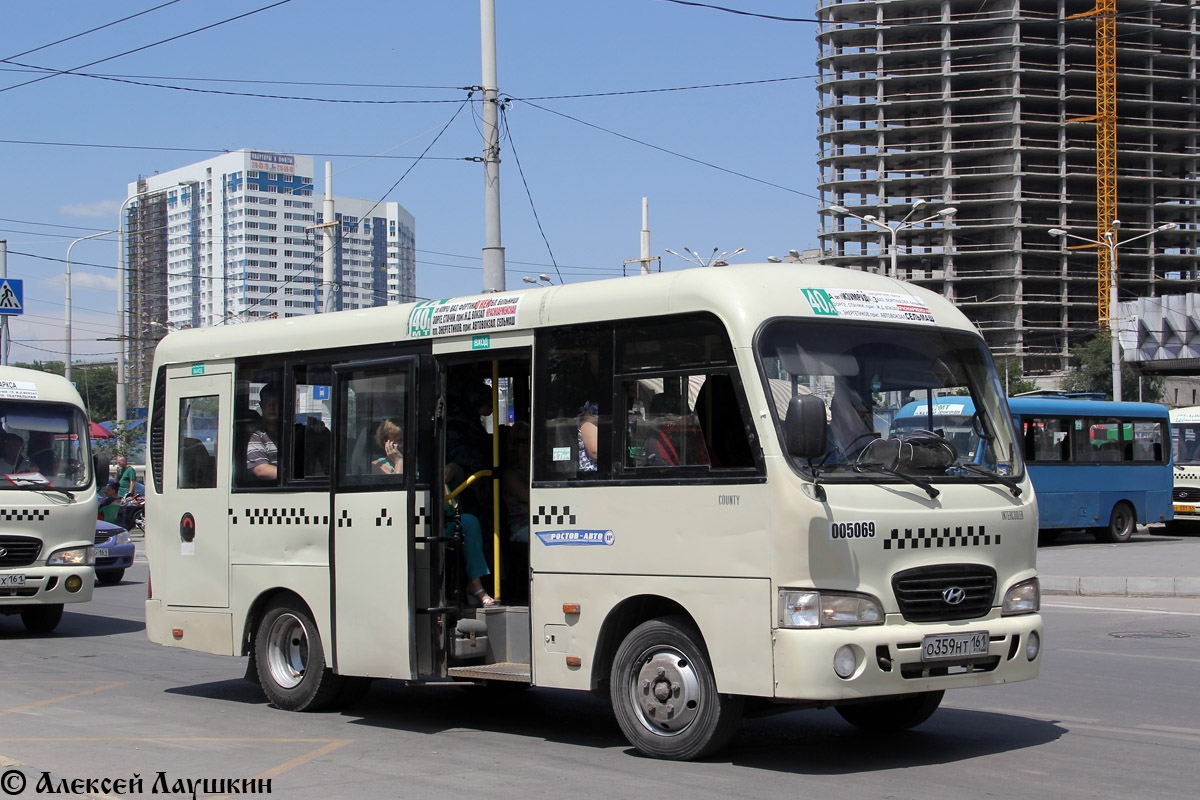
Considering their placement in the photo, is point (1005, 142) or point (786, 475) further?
point (1005, 142)

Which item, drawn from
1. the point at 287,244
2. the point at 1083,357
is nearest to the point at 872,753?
the point at 287,244

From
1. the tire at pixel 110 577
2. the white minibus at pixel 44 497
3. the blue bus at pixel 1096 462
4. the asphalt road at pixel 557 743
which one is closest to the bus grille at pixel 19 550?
the white minibus at pixel 44 497

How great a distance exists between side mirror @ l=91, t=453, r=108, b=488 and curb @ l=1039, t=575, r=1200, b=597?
40.9ft

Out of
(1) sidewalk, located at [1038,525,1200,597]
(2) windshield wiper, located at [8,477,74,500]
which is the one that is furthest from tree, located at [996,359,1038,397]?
(2) windshield wiper, located at [8,477,74,500]

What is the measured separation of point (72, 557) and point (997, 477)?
11.1m

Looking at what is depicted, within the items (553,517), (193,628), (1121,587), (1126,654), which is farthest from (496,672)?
(1121,587)

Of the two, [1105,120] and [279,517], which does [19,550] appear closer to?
[279,517]

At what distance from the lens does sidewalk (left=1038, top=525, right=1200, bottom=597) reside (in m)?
17.8

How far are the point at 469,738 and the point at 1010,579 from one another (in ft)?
11.6

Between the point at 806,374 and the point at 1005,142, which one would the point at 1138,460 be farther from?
the point at 1005,142

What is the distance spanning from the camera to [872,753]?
7.75 metres

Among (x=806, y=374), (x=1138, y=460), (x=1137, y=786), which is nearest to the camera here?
(x=1137, y=786)

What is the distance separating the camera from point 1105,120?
117 m

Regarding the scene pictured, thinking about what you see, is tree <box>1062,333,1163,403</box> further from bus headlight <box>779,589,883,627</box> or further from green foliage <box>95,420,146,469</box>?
bus headlight <box>779,589,883,627</box>
